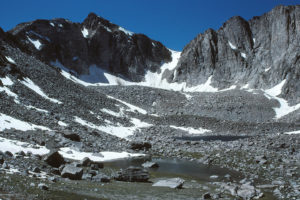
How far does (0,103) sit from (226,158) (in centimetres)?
3493

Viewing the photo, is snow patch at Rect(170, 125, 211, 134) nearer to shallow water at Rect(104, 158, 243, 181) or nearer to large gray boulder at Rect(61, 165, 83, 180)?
shallow water at Rect(104, 158, 243, 181)

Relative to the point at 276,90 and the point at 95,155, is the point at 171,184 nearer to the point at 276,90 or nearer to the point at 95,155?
the point at 95,155

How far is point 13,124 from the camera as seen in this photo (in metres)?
37.1

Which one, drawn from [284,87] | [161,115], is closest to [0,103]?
[161,115]

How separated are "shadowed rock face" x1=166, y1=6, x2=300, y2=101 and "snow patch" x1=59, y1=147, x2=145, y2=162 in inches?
3915

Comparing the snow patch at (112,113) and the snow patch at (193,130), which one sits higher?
the snow patch at (112,113)

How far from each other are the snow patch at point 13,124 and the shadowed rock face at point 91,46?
109 meters

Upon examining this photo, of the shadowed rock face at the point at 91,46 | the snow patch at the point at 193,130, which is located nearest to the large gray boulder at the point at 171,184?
the snow patch at the point at 193,130

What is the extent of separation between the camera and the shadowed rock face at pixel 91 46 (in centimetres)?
15038

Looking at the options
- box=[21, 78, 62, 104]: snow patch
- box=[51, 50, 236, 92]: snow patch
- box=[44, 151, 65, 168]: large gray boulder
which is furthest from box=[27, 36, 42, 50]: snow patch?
box=[44, 151, 65, 168]: large gray boulder

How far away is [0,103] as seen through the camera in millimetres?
42625

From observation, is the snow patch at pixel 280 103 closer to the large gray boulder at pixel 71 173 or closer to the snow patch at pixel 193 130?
→ the snow patch at pixel 193 130

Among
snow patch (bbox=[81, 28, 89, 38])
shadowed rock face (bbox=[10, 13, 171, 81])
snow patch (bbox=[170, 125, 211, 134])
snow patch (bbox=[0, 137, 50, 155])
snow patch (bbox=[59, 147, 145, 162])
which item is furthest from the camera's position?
snow patch (bbox=[81, 28, 89, 38])

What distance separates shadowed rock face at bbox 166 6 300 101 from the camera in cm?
13375
